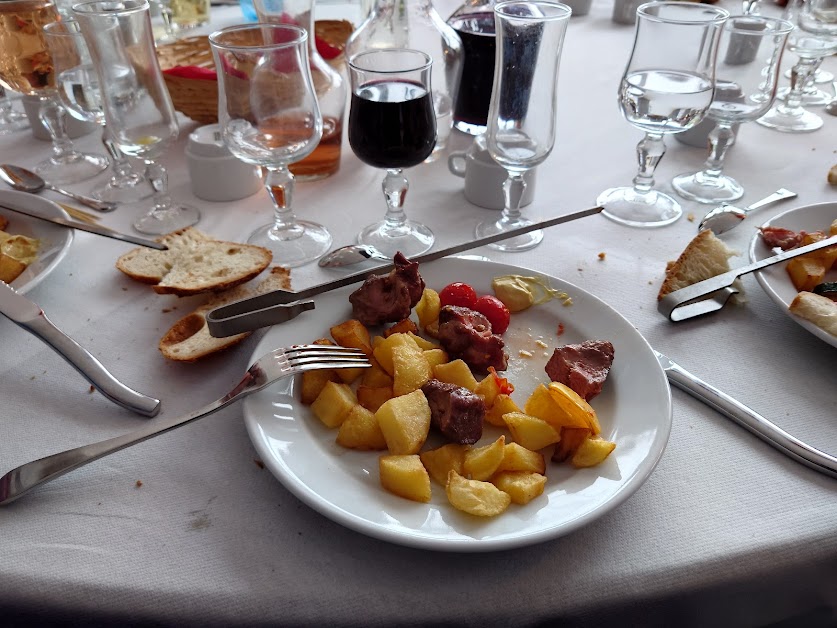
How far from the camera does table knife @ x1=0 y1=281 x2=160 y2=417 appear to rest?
868mm

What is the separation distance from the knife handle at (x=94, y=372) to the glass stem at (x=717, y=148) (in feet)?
4.35

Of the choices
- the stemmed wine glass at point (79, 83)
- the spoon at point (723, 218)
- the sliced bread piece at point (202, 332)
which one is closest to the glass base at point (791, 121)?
the spoon at point (723, 218)

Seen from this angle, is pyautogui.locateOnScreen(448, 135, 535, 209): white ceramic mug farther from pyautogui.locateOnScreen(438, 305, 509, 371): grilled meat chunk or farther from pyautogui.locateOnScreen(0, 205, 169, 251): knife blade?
pyautogui.locateOnScreen(0, 205, 169, 251): knife blade

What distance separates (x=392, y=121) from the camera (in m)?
1.19

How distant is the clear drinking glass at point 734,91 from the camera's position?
1363mm

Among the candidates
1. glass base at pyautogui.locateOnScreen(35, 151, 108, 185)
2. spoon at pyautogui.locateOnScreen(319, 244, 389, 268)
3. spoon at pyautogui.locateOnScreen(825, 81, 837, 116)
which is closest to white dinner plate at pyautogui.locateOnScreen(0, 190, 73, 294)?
glass base at pyautogui.locateOnScreen(35, 151, 108, 185)

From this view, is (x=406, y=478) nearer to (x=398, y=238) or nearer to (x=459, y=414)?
(x=459, y=414)

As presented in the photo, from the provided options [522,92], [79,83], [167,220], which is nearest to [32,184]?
[79,83]

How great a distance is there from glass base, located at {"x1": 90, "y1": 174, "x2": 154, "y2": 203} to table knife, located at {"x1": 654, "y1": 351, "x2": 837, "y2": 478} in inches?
46.9

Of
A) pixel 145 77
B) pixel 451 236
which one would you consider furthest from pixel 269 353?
pixel 145 77

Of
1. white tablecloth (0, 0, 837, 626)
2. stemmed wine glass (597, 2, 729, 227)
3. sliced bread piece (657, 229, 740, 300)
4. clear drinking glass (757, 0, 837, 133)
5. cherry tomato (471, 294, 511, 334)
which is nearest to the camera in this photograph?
white tablecloth (0, 0, 837, 626)

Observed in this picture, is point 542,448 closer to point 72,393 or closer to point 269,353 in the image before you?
point 269,353

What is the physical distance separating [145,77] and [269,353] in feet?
2.56

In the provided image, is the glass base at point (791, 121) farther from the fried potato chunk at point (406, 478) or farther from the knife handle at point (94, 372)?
the knife handle at point (94, 372)
